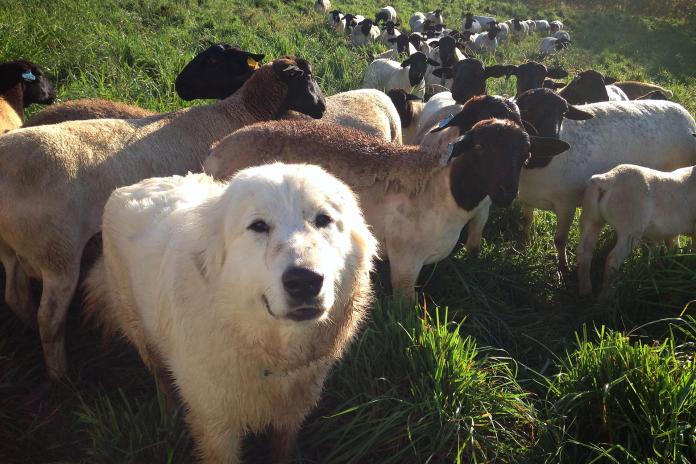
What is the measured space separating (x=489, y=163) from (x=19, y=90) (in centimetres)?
463

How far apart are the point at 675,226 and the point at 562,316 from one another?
1274 mm

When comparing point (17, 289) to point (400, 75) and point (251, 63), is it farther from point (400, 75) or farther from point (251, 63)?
point (400, 75)

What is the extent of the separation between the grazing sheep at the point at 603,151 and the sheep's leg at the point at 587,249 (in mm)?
348

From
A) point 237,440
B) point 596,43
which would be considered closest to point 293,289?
point 237,440

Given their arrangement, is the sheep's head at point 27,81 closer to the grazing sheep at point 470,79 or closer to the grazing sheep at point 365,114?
the grazing sheep at point 365,114

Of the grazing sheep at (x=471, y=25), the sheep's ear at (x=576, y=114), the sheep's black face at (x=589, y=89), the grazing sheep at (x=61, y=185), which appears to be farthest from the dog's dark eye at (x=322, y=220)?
the grazing sheep at (x=471, y=25)

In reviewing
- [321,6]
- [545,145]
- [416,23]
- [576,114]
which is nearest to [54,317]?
[545,145]

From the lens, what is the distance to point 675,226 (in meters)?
4.94

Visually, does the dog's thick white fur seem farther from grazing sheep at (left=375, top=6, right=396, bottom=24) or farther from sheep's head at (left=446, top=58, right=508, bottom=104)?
grazing sheep at (left=375, top=6, right=396, bottom=24)

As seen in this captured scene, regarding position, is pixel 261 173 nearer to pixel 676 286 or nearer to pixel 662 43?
pixel 676 286

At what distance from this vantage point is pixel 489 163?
13.5ft

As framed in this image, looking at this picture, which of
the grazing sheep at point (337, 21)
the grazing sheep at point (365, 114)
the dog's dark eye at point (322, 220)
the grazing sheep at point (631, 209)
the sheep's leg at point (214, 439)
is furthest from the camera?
the grazing sheep at point (337, 21)

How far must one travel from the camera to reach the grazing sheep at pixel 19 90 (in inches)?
214

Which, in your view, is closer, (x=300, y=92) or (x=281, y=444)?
(x=281, y=444)
